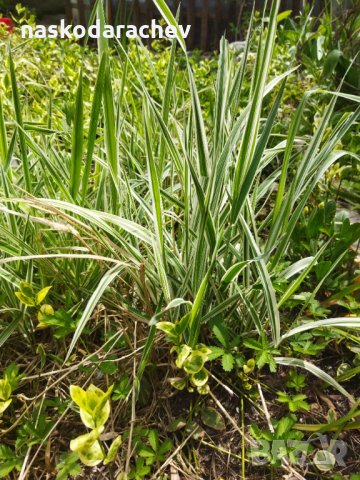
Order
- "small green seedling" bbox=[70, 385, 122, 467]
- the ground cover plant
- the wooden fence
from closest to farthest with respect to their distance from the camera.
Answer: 1. "small green seedling" bbox=[70, 385, 122, 467]
2. the ground cover plant
3. the wooden fence

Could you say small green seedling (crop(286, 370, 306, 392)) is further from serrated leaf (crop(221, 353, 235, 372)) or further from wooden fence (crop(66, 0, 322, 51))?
wooden fence (crop(66, 0, 322, 51))

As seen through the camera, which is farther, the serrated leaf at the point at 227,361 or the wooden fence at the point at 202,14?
the wooden fence at the point at 202,14

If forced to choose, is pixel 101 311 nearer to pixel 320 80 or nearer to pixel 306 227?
pixel 306 227

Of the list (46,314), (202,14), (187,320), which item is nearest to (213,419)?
(187,320)

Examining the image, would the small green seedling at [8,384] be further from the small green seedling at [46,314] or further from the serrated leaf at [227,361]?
the serrated leaf at [227,361]

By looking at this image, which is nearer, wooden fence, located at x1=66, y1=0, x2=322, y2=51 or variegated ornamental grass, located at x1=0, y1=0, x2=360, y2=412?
variegated ornamental grass, located at x1=0, y1=0, x2=360, y2=412

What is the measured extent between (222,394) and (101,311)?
0.39 meters

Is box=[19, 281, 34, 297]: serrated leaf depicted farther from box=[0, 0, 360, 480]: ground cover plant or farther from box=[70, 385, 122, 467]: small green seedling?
box=[70, 385, 122, 467]: small green seedling

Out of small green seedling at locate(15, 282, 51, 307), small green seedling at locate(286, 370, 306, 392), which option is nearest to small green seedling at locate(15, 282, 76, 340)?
small green seedling at locate(15, 282, 51, 307)

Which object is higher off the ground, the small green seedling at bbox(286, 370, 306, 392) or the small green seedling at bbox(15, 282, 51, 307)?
the small green seedling at bbox(15, 282, 51, 307)

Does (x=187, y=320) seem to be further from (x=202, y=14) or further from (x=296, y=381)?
(x=202, y=14)

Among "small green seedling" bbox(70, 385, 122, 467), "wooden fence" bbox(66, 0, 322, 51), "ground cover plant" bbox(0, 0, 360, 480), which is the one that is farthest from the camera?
"wooden fence" bbox(66, 0, 322, 51)

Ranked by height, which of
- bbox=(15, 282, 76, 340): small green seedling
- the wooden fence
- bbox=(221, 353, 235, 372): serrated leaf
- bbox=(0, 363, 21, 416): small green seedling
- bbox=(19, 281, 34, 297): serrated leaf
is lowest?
bbox=(0, 363, 21, 416): small green seedling

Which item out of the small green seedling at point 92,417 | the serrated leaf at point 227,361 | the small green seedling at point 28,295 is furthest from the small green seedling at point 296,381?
the small green seedling at point 28,295
